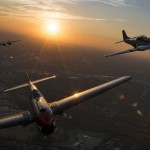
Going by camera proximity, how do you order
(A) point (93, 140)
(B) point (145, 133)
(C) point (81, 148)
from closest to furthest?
1. (C) point (81, 148)
2. (A) point (93, 140)
3. (B) point (145, 133)

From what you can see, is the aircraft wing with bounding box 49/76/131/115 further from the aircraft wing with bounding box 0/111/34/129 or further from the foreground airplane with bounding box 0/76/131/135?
the aircraft wing with bounding box 0/111/34/129

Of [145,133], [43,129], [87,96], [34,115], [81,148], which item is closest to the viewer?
[43,129]

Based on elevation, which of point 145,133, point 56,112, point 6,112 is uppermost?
point 56,112

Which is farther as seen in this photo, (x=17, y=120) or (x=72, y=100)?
(x=72, y=100)

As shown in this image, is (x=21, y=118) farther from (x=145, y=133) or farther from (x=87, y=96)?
(x=145, y=133)

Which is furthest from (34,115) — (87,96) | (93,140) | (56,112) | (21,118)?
(93,140)

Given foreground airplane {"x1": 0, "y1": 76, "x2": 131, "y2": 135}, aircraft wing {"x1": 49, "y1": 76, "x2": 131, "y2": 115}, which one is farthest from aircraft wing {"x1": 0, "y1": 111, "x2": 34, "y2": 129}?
aircraft wing {"x1": 49, "y1": 76, "x2": 131, "y2": 115}

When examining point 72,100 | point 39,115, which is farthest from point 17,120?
point 72,100

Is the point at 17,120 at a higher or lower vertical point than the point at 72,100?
lower

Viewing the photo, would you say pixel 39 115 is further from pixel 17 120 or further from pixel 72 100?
pixel 72 100

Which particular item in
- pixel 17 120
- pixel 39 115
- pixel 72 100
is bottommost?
pixel 17 120

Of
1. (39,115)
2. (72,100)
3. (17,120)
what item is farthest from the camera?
(72,100)
